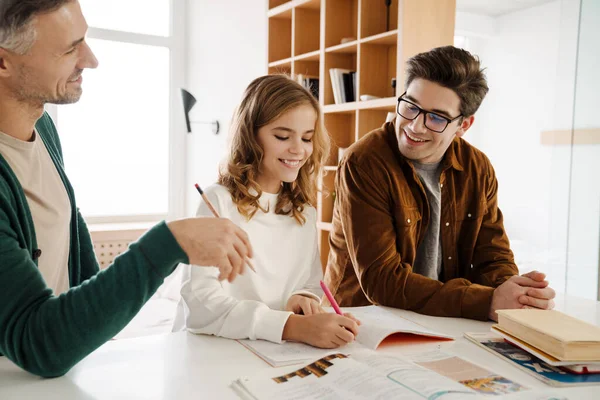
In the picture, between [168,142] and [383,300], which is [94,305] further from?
[168,142]

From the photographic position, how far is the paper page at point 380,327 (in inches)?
46.3

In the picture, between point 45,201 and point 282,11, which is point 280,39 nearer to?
point 282,11

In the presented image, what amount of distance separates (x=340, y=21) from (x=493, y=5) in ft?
5.44

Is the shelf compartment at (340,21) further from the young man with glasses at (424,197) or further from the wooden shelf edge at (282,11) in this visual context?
the young man with glasses at (424,197)

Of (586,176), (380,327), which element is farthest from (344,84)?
(380,327)

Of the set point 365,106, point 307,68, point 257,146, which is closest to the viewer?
point 257,146

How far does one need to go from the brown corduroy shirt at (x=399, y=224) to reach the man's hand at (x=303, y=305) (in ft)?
0.90

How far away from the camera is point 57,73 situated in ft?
3.50

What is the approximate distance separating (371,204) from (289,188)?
29 cm

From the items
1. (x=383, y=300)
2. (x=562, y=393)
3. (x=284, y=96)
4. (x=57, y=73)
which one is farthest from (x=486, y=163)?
(x=57, y=73)

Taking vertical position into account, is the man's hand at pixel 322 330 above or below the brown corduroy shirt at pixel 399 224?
below

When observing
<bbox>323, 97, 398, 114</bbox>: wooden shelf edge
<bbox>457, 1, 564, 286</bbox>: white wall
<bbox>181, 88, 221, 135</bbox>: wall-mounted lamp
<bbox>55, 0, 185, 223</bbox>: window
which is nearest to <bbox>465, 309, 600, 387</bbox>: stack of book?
<bbox>323, 97, 398, 114</bbox>: wooden shelf edge

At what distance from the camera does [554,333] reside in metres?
1.08

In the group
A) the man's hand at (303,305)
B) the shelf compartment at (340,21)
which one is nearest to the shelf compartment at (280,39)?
the shelf compartment at (340,21)
